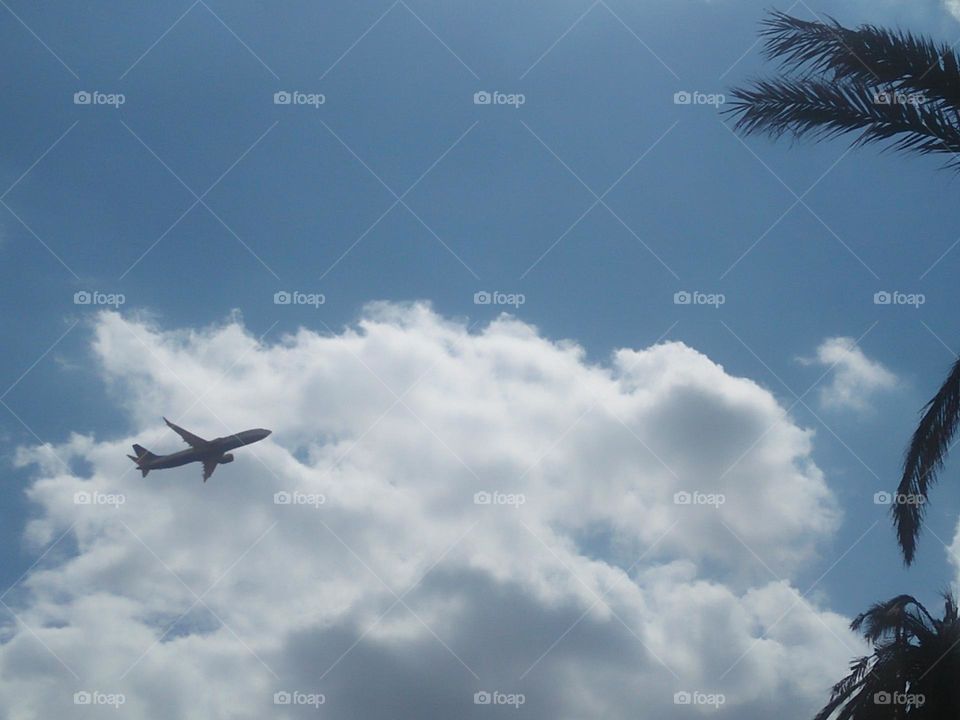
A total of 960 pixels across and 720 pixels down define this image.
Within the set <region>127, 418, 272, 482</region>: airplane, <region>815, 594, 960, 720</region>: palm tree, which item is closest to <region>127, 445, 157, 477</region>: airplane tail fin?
<region>127, 418, 272, 482</region>: airplane

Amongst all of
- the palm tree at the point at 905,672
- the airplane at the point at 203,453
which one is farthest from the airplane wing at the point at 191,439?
the palm tree at the point at 905,672

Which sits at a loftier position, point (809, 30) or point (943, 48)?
point (809, 30)

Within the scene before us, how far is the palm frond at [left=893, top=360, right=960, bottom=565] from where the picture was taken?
10.0 m

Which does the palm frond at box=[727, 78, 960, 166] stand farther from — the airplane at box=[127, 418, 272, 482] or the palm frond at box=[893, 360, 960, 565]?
the airplane at box=[127, 418, 272, 482]

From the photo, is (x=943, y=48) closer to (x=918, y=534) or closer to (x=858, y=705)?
(x=918, y=534)

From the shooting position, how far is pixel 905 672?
12672 mm

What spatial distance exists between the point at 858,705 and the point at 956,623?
1947 millimetres

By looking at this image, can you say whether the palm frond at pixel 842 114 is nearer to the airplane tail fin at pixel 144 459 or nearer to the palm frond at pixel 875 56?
the palm frond at pixel 875 56

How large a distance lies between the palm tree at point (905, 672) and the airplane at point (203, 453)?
22290mm

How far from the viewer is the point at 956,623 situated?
1298 cm

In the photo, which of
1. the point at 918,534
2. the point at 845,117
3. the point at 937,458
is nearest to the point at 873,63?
the point at 845,117

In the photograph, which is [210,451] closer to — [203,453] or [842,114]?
[203,453]

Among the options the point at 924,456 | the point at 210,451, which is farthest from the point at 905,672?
the point at 210,451

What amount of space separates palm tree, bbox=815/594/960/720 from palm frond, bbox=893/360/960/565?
9.11ft
